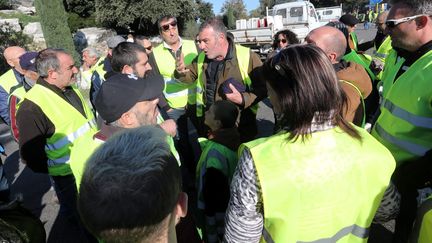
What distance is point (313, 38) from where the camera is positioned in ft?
8.68

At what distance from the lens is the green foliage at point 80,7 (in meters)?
20.0

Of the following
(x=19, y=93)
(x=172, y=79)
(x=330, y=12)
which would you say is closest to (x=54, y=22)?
(x=19, y=93)

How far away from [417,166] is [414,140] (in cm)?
18

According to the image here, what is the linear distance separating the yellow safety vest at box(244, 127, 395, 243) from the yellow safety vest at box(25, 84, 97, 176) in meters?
1.79

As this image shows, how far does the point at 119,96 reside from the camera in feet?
5.73

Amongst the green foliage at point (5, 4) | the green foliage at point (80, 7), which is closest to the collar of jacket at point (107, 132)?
the green foliage at point (80, 7)

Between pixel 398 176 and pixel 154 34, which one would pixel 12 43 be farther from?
pixel 398 176

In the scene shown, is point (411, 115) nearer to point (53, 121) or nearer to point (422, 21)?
point (422, 21)

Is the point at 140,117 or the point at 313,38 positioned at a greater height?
the point at 313,38

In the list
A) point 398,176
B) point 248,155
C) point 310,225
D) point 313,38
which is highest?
point 313,38

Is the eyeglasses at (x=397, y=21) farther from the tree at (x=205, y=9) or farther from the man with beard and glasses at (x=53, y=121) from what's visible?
the tree at (x=205, y=9)

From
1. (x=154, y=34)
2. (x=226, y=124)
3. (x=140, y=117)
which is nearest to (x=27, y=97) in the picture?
(x=140, y=117)

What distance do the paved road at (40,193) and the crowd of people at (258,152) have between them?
0.45 metres

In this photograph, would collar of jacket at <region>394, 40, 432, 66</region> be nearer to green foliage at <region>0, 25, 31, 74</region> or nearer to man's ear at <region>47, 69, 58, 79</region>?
man's ear at <region>47, 69, 58, 79</region>
